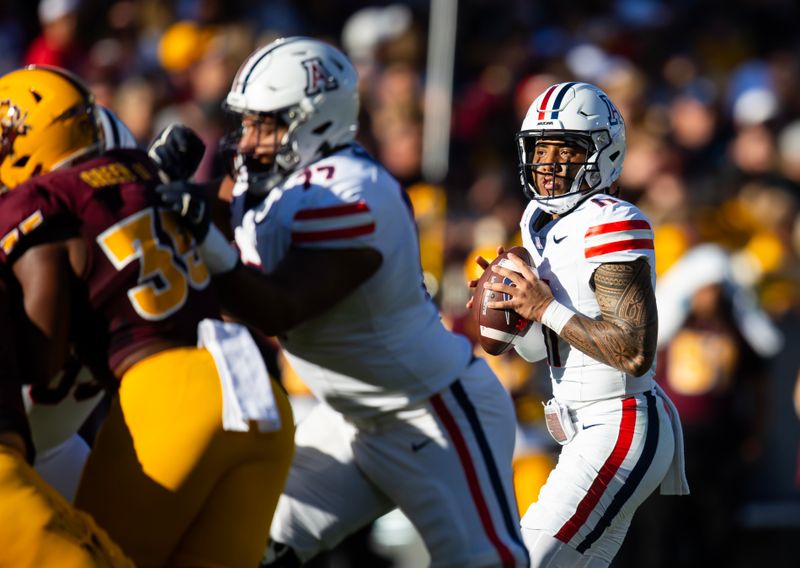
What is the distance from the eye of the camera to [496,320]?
4.27 metres

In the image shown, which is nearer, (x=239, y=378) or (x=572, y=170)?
(x=239, y=378)

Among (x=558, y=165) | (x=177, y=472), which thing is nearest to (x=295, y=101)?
(x=558, y=165)

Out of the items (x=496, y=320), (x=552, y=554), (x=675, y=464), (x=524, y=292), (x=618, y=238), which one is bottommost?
(x=552, y=554)

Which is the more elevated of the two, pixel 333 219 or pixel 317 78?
pixel 317 78

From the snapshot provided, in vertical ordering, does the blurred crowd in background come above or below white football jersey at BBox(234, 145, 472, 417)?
below

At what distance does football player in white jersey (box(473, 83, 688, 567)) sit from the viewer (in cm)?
409

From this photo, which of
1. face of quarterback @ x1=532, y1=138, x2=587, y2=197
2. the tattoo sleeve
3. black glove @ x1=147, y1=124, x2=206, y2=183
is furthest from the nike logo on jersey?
black glove @ x1=147, y1=124, x2=206, y2=183

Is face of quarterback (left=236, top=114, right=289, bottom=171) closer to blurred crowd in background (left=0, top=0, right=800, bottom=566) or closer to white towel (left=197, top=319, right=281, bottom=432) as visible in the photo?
white towel (left=197, top=319, right=281, bottom=432)

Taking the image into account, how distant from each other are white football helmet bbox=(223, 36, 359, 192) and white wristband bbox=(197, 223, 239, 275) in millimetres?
514

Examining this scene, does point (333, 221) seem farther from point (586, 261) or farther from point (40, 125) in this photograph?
point (40, 125)

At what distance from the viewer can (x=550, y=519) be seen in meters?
4.23

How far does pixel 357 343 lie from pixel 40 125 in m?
1.11

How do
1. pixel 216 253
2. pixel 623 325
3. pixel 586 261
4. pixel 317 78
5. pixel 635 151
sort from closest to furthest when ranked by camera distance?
pixel 216 253 → pixel 623 325 → pixel 586 261 → pixel 317 78 → pixel 635 151

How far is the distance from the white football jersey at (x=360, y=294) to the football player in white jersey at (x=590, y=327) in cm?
27
